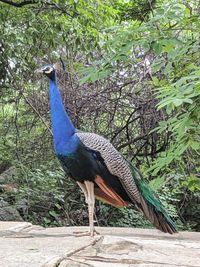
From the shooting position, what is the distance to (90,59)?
5.90m

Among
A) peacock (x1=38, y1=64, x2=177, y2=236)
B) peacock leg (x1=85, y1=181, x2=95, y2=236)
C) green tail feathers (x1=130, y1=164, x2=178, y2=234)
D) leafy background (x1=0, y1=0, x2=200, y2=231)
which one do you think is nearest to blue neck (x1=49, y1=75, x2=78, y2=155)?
peacock (x1=38, y1=64, x2=177, y2=236)

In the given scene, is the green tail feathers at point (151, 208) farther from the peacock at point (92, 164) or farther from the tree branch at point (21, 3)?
the tree branch at point (21, 3)

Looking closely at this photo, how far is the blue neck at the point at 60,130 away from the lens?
3.13m

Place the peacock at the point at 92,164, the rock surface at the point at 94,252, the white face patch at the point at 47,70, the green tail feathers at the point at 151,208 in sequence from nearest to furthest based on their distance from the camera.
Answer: the rock surface at the point at 94,252
the peacock at the point at 92,164
the white face patch at the point at 47,70
the green tail feathers at the point at 151,208

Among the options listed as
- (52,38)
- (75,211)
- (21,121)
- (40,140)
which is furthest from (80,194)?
(52,38)

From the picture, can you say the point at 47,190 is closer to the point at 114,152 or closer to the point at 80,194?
the point at 80,194

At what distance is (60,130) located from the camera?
3180 mm

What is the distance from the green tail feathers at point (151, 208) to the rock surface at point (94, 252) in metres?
0.17

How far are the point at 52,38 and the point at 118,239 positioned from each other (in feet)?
10.2

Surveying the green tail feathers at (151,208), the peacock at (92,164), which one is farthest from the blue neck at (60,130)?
the green tail feathers at (151,208)

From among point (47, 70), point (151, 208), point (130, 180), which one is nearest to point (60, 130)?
point (47, 70)

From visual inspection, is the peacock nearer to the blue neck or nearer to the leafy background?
the blue neck

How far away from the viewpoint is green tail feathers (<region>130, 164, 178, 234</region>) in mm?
3432

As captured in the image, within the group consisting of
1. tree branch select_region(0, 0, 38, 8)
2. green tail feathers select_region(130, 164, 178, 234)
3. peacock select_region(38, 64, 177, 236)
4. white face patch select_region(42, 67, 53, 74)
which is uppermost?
tree branch select_region(0, 0, 38, 8)
